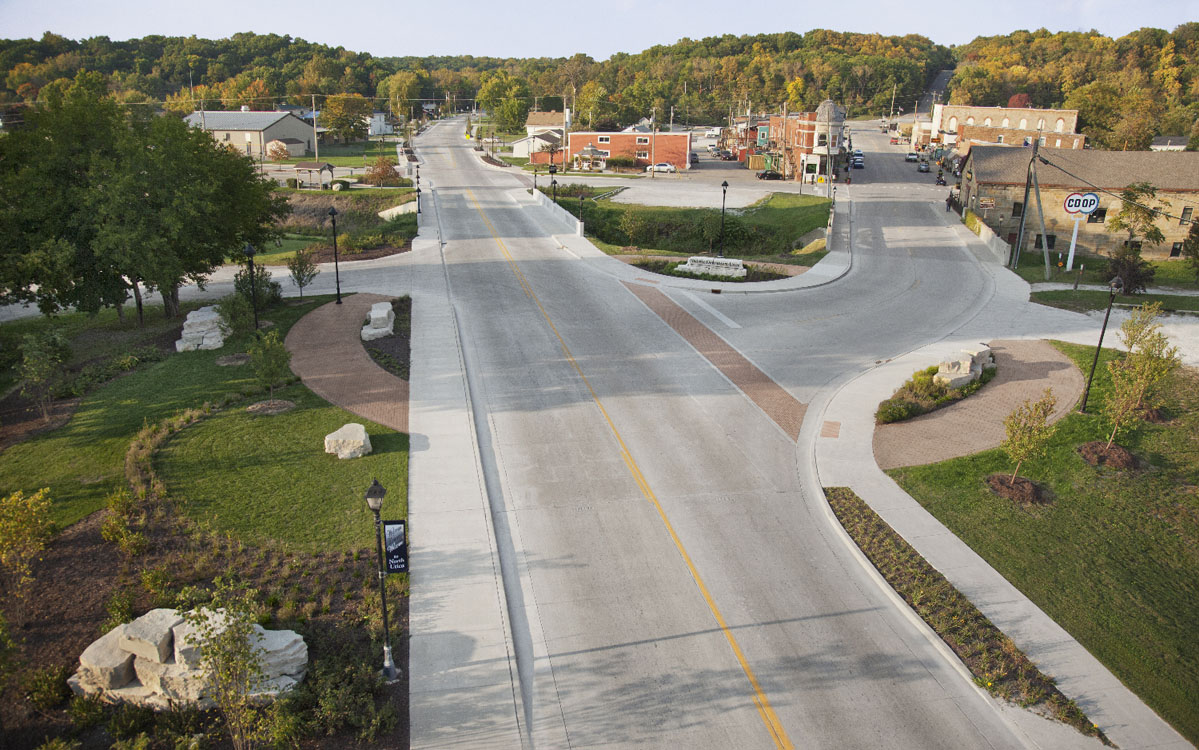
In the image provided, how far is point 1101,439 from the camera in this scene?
2078 centimetres

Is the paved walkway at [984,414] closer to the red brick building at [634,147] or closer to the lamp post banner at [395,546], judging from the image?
the lamp post banner at [395,546]

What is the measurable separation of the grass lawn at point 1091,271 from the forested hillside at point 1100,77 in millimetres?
58527

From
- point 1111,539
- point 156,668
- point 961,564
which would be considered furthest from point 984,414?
point 156,668

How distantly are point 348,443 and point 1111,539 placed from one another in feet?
56.5

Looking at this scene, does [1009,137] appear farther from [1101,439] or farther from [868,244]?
[1101,439]

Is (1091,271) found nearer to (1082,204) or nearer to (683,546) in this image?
(1082,204)

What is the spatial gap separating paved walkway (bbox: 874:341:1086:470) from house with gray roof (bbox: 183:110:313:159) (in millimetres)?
91760

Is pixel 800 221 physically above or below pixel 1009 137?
below

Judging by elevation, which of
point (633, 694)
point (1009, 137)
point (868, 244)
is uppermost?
point (1009, 137)

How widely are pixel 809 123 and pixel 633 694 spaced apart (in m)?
74.0

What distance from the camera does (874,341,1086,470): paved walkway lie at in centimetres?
2031

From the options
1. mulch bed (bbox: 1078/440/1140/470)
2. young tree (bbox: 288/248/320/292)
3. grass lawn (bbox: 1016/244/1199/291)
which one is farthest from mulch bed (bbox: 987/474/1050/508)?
young tree (bbox: 288/248/320/292)

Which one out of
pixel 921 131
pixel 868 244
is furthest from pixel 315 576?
pixel 921 131

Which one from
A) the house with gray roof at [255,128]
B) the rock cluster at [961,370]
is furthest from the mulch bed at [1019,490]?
the house with gray roof at [255,128]
